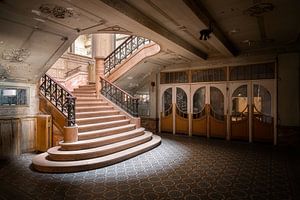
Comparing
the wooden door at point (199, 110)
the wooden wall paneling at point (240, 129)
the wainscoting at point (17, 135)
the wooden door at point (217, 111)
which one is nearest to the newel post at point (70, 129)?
the wainscoting at point (17, 135)

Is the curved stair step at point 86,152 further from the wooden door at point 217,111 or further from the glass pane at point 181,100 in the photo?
the wooden door at point 217,111

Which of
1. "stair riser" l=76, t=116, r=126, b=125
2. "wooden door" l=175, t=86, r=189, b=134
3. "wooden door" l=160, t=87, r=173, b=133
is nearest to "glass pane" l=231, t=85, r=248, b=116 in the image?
"wooden door" l=175, t=86, r=189, b=134

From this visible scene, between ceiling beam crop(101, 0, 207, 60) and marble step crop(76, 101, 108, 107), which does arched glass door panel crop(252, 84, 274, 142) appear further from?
marble step crop(76, 101, 108, 107)

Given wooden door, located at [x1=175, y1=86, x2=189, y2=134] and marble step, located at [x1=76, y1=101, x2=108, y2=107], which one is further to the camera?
wooden door, located at [x1=175, y1=86, x2=189, y2=134]

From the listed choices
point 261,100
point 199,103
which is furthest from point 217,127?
point 261,100

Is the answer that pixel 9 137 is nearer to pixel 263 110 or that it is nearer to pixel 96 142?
pixel 96 142

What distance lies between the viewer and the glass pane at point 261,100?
6.87 meters

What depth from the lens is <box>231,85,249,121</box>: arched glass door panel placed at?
7.26 m

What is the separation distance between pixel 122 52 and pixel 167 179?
626cm

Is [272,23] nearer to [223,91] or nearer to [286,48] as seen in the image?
[286,48]

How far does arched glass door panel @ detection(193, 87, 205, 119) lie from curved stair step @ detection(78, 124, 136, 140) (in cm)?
271

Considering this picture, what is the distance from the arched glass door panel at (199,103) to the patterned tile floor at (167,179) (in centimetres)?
266

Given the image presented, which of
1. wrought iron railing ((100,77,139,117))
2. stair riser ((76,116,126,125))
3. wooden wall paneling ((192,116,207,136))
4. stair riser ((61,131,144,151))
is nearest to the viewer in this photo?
stair riser ((61,131,144,151))

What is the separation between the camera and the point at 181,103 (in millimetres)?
8656
